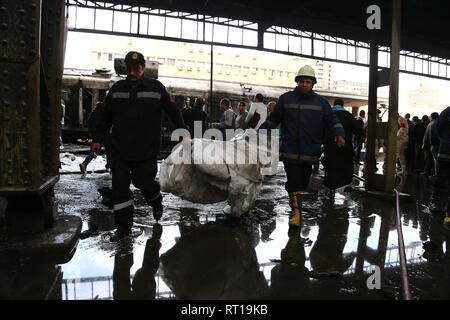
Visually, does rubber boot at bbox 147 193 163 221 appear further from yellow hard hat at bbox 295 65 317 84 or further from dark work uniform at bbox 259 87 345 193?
yellow hard hat at bbox 295 65 317 84

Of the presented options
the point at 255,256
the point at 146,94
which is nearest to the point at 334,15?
the point at 146,94

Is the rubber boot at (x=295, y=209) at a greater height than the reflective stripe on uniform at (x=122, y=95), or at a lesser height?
lesser

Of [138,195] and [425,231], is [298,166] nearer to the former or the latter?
[425,231]

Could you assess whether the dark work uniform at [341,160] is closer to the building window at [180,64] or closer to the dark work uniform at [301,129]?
the dark work uniform at [301,129]

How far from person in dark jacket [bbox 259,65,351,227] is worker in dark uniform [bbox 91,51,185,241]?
5.20 ft

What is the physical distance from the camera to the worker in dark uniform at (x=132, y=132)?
3693 mm

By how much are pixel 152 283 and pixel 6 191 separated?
158 cm

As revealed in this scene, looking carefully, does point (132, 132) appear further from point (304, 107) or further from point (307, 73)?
point (307, 73)

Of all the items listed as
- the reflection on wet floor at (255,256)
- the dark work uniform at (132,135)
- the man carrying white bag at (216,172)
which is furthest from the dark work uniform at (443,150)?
the dark work uniform at (132,135)

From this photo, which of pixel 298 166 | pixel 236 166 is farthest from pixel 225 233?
pixel 298 166

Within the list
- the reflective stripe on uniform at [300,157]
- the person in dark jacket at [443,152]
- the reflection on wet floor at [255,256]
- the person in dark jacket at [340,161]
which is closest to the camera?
the reflection on wet floor at [255,256]

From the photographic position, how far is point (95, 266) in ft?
9.48

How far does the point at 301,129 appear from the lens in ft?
14.4

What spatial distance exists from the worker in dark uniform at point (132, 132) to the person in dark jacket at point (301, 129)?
1586 mm
